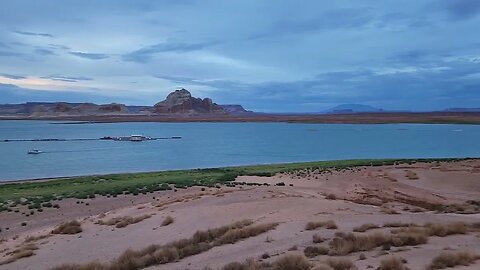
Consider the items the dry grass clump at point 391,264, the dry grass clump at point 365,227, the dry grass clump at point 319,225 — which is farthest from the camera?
the dry grass clump at point 319,225

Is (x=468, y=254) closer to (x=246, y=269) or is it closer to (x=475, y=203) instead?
(x=246, y=269)

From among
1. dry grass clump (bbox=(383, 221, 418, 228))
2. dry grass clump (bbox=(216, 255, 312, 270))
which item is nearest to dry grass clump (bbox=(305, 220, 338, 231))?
dry grass clump (bbox=(383, 221, 418, 228))

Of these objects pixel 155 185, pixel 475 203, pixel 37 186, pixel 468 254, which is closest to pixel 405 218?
pixel 468 254

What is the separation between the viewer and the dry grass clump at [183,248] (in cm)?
886

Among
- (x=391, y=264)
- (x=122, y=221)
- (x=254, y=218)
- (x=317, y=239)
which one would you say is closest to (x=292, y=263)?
(x=391, y=264)

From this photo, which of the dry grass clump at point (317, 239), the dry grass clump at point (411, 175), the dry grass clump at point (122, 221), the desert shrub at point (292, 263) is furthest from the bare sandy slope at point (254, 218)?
the dry grass clump at point (411, 175)

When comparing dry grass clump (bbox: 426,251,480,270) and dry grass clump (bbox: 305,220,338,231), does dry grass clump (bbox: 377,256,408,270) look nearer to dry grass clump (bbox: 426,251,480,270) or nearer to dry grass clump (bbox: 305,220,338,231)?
dry grass clump (bbox: 426,251,480,270)

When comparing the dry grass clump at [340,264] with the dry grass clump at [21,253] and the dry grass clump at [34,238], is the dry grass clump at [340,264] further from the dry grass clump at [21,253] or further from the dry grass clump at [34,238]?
the dry grass clump at [34,238]

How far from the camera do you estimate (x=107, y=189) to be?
75.9 feet

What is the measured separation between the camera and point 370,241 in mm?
8422

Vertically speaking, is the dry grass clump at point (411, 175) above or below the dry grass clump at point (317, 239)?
below

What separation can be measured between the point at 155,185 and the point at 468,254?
717 inches

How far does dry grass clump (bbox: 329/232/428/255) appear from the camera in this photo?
26.8ft

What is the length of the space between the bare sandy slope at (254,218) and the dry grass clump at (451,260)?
0.49 ft
